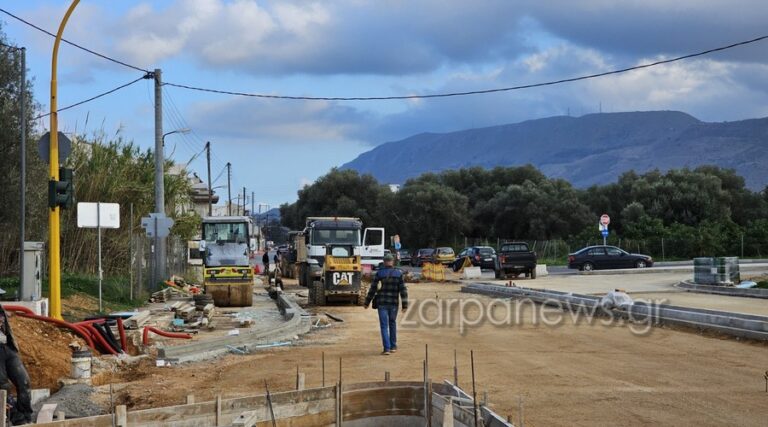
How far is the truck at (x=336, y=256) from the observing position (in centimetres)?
2770

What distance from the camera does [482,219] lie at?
282 ft

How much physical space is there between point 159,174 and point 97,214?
1077 cm

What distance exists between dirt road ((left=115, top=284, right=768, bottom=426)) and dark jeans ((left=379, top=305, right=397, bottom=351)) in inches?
12.5

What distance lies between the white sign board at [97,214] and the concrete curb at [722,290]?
19286 millimetres

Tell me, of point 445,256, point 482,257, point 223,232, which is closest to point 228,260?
point 223,232

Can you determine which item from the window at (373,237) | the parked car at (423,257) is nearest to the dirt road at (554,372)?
the window at (373,237)

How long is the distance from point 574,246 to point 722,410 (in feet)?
182

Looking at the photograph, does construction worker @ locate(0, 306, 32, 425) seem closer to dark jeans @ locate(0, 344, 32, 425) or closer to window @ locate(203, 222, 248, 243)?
dark jeans @ locate(0, 344, 32, 425)

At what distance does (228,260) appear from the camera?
1145 inches

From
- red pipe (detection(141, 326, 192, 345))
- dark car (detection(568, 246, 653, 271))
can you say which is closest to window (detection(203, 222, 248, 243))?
red pipe (detection(141, 326, 192, 345))

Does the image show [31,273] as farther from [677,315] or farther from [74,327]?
[677,315]

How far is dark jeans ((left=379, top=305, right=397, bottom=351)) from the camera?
15.3 metres

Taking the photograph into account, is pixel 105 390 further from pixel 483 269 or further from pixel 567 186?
pixel 567 186

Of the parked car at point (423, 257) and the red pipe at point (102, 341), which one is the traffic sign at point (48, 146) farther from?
the parked car at point (423, 257)
